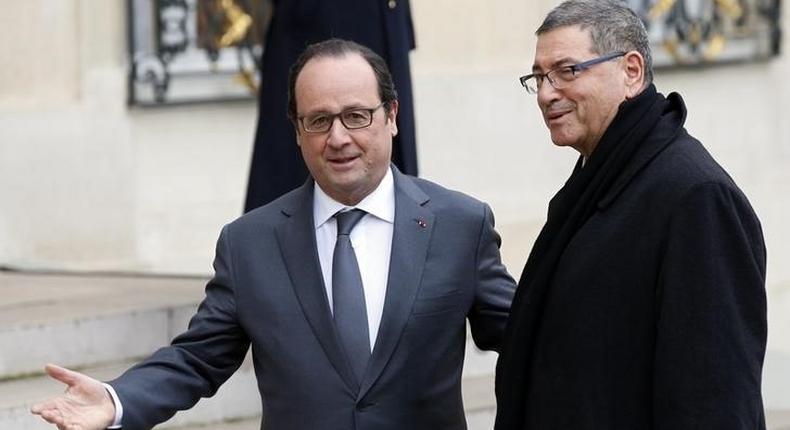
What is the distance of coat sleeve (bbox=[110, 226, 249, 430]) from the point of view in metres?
3.49

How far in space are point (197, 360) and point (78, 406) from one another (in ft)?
0.90

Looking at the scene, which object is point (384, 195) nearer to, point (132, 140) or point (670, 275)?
point (670, 275)

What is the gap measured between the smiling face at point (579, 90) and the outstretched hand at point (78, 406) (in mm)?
965

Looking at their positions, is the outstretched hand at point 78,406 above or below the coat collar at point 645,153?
below

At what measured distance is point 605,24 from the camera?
3215 mm

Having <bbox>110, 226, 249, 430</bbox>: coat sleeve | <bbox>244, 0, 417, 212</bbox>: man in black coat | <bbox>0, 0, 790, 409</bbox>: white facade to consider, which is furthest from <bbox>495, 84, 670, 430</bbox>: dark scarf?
<bbox>0, 0, 790, 409</bbox>: white facade

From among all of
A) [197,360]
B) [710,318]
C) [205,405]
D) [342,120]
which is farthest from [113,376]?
[710,318]

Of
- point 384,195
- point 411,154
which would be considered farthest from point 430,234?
point 411,154

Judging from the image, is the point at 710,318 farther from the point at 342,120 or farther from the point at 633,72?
the point at 342,120

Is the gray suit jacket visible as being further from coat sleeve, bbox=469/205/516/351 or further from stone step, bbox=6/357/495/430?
stone step, bbox=6/357/495/430

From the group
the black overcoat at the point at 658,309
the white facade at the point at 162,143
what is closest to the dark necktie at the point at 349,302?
the black overcoat at the point at 658,309

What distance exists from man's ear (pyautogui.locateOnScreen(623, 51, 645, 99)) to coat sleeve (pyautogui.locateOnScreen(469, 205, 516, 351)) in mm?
489

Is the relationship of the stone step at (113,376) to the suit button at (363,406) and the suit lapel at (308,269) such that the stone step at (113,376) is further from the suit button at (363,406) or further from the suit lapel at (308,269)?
the suit button at (363,406)

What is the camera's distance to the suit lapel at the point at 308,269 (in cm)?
344
